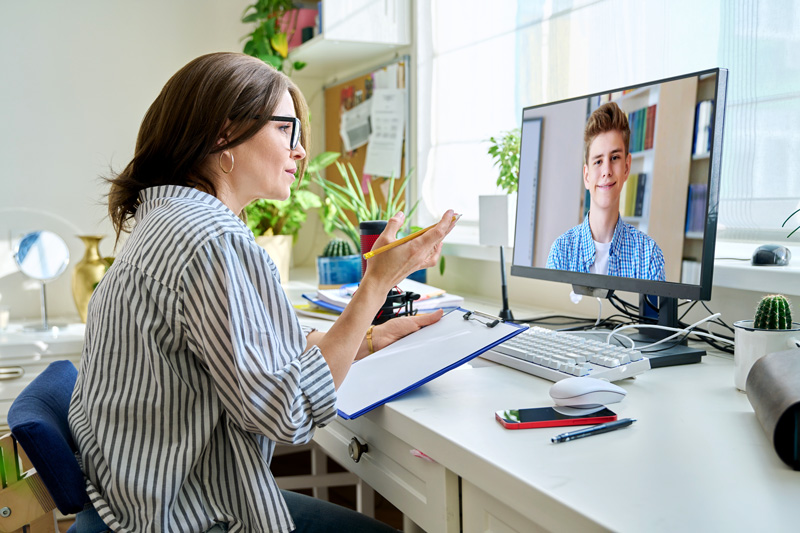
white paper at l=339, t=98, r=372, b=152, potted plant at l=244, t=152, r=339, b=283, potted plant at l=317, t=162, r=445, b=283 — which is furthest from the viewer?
white paper at l=339, t=98, r=372, b=152

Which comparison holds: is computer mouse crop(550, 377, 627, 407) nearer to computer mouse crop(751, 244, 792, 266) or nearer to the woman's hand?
the woman's hand

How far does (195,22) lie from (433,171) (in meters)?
1.02

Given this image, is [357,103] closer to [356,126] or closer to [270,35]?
[356,126]

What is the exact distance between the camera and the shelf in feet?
7.07

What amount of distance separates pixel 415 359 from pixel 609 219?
44 centimetres

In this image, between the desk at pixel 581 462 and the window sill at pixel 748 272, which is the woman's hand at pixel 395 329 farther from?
→ the window sill at pixel 748 272

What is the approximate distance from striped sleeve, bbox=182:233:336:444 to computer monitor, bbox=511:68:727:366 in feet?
1.94

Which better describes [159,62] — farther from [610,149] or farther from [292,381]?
[292,381]

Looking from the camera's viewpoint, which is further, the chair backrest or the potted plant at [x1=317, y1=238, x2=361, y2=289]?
the potted plant at [x1=317, y1=238, x2=361, y2=289]

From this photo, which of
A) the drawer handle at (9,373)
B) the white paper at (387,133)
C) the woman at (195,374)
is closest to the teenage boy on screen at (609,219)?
the woman at (195,374)

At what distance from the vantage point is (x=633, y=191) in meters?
1.11

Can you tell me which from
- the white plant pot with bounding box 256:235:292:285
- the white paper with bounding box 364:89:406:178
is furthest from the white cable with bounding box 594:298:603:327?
the white plant pot with bounding box 256:235:292:285

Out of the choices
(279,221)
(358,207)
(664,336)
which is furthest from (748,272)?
(279,221)

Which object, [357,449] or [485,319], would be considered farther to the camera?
[485,319]
